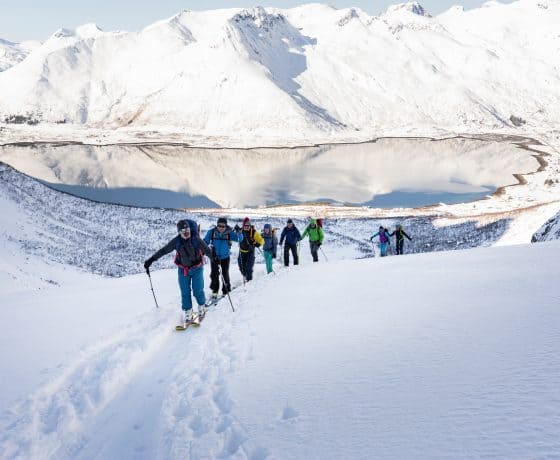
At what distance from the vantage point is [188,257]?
26.7 ft

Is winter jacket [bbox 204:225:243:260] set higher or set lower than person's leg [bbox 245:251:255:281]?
higher

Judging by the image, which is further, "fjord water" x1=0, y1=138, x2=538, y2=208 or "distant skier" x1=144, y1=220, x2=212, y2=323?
"fjord water" x1=0, y1=138, x2=538, y2=208

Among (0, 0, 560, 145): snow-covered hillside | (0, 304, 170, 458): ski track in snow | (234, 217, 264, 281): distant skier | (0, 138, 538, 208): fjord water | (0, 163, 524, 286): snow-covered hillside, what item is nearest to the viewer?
(0, 304, 170, 458): ski track in snow

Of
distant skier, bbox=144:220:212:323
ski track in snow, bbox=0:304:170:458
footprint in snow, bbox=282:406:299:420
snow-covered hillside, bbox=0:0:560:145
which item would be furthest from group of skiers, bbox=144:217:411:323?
snow-covered hillside, bbox=0:0:560:145

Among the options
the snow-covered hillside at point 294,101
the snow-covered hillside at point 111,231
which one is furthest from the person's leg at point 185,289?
the snow-covered hillside at point 294,101

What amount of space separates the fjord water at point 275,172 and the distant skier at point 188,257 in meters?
44.4

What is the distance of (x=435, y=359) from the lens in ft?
13.6

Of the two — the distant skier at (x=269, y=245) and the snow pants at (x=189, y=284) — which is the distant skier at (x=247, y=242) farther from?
the snow pants at (x=189, y=284)

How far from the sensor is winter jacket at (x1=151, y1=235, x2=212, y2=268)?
802 centimetres

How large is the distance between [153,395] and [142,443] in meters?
1.10

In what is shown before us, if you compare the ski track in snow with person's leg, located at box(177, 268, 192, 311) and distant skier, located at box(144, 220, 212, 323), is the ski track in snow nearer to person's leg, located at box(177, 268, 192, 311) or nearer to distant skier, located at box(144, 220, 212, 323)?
person's leg, located at box(177, 268, 192, 311)

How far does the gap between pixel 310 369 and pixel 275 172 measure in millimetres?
73393

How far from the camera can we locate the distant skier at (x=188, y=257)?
26.2 feet

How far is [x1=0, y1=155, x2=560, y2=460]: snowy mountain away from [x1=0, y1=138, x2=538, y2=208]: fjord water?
44842 millimetres
